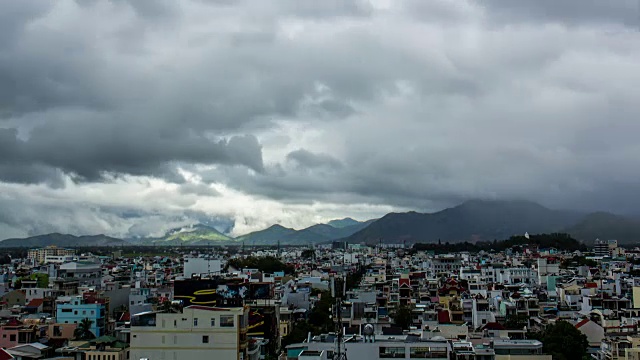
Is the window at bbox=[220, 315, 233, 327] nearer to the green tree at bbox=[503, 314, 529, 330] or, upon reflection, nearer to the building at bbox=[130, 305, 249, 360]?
the building at bbox=[130, 305, 249, 360]

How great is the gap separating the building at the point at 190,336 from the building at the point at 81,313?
23.8 m

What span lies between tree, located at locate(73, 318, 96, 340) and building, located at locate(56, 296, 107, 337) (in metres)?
1.45

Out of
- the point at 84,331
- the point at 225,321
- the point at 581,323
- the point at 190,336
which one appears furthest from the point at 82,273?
the point at 581,323

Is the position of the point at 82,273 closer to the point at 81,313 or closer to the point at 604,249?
the point at 81,313

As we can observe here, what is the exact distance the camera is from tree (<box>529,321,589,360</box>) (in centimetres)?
3978

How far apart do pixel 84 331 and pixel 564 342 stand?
3241 cm

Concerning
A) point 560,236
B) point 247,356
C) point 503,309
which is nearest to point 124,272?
point 503,309

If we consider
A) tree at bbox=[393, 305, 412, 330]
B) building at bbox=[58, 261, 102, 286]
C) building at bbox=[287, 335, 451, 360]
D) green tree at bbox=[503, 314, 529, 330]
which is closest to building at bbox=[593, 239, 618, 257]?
green tree at bbox=[503, 314, 529, 330]

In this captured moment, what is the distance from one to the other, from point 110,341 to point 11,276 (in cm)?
6137

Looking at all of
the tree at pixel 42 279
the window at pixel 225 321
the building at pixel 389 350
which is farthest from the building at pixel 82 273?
the building at pixel 389 350

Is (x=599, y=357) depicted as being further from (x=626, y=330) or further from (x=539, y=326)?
(x=539, y=326)

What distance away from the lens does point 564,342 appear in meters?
40.4

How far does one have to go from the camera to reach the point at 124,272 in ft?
319

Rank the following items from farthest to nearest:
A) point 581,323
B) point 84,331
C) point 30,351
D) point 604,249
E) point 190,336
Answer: point 604,249
point 581,323
point 84,331
point 30,351
point 190,336
